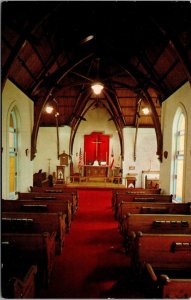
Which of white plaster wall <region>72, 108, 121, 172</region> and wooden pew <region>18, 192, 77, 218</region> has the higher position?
white plaster wall <region>72, 108, 121, 172</region>

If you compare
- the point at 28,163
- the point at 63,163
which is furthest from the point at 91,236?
the point at 63,163

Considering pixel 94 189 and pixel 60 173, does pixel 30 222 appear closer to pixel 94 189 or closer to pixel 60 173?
pixel 94 189

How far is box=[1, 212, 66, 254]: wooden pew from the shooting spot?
4168mm

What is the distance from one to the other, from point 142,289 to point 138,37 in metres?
6.53

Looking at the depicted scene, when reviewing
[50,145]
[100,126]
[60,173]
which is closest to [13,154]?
[60,173]

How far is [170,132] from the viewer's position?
7.59m

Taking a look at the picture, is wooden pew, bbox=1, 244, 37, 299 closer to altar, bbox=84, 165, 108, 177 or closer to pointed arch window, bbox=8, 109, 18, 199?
pointed arch window, bbox=8, 109, 18, 199

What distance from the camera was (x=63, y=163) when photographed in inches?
591

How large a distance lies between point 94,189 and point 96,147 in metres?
4.80

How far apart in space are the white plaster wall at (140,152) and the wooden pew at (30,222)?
34.8 feet

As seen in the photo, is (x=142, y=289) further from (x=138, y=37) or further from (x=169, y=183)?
(x=138, y=37)

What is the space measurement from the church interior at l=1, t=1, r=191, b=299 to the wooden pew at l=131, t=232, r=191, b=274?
14 mm

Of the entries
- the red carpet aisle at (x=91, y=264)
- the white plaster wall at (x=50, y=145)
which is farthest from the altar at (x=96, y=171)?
the red carpet aisle at (x=91, y=264)

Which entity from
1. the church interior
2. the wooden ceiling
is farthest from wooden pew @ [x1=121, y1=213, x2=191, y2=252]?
the wooden ceiling
